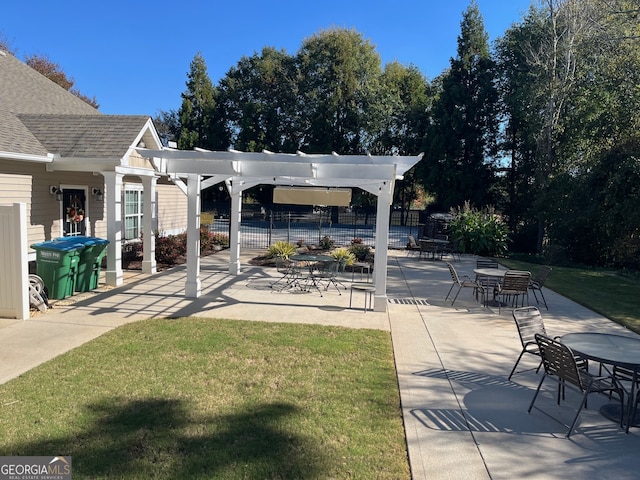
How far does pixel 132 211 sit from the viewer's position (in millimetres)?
14844

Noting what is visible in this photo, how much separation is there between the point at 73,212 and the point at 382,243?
27.3ft

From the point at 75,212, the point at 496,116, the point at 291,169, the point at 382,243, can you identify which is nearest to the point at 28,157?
the point at 75,212

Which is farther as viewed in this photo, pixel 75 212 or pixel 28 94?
pixel 28 94

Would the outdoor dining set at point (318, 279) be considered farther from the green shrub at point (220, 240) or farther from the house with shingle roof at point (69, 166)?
the green shrub at point (220, 240)

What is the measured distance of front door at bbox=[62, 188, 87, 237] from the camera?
11711mm

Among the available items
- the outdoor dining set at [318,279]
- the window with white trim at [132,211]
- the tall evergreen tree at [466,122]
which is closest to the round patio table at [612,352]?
the outdoor dining set at [318,279]

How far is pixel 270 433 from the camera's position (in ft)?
13.3

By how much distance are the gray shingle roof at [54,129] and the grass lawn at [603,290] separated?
11.5 meters

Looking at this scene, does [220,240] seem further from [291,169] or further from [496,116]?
[496,116]

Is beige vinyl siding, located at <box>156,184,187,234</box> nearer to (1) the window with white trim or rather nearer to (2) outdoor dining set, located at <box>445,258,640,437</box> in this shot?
(1) the window with white trim

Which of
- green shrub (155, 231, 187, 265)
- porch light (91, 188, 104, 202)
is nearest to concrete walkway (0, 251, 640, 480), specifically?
green shrub (155, 231, 187, 265)

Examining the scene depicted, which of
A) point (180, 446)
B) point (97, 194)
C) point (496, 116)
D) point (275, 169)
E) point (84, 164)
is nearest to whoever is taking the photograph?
point (180, 446)

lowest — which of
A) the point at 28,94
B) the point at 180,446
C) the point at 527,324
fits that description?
the point at 180,446

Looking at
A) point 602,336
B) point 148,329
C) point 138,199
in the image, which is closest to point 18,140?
point 138,199
